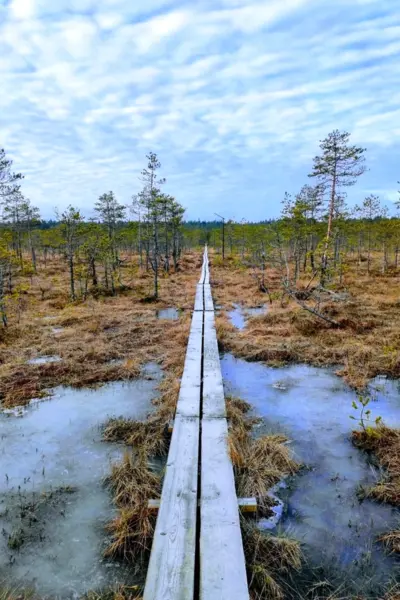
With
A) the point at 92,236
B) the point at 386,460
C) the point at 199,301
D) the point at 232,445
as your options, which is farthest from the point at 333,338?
the point at 92,236

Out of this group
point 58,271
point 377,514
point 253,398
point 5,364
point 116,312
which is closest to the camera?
point 377,514

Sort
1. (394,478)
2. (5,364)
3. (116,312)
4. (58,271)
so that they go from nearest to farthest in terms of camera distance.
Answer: (394,478) → (5,364) → (116,312) → (58,271)

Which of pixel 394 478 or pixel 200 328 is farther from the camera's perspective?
pixel 200 328

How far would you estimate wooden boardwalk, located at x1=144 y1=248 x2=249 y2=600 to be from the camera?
2742mm

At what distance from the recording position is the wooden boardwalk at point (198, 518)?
9.00 ft

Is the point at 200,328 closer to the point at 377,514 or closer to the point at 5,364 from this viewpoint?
the point at 5,364

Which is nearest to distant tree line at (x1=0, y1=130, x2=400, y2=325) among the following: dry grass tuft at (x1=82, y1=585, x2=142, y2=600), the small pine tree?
the small pine tree

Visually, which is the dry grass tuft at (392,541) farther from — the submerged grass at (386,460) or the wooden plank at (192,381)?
the wooden plank at (192,381)

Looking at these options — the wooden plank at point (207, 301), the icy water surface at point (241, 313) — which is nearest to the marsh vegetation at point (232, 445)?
the icy water surface at point (241, 313)

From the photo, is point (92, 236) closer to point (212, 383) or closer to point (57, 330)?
point (57, 330)

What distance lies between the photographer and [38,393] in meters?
6.99

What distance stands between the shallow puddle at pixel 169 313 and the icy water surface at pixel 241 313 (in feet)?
6.77

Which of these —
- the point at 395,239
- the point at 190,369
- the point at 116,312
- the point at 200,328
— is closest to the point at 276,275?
the point at 395,239

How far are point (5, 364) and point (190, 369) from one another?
434 cm
